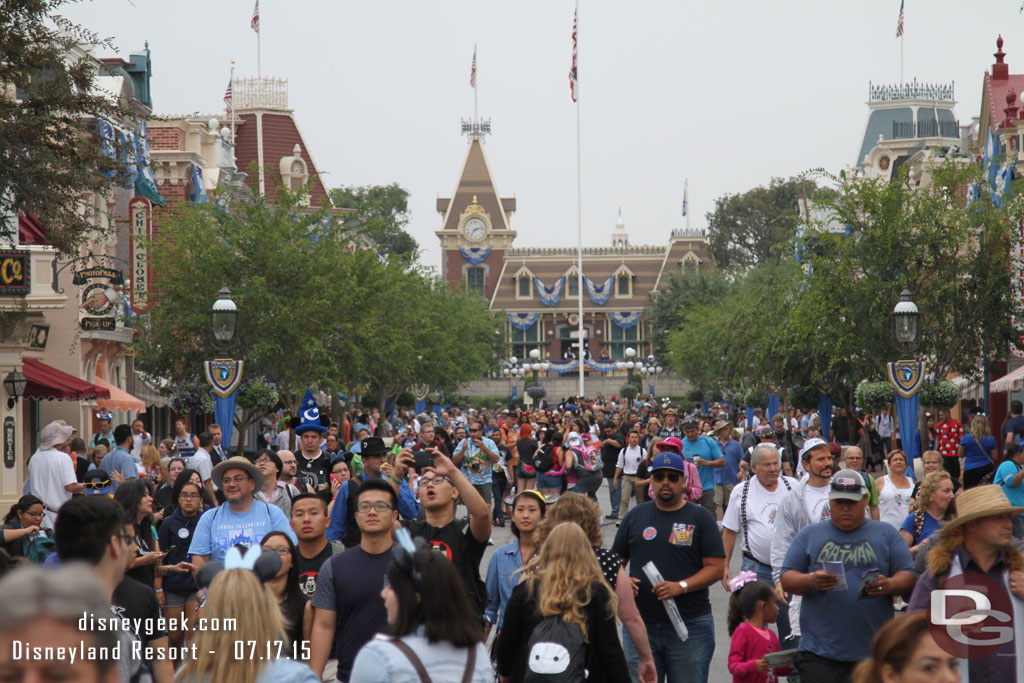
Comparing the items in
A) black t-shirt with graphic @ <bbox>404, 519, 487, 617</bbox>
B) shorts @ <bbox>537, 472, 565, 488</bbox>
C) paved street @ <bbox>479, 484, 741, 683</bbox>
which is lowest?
paved street @ <bbox>479, 484, 741, 683</bbox>

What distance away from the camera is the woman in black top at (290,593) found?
640 centimetres

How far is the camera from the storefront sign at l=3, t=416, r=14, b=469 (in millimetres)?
A: 21750

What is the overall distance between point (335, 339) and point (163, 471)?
1612 centimetres

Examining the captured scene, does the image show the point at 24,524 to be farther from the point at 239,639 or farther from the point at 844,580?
the point at 239,639

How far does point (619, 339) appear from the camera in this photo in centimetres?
10306

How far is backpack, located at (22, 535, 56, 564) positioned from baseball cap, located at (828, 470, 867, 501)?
19.9 ft

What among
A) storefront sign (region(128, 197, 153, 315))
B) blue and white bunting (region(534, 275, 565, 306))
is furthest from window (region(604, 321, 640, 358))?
storefront sign (region(128, 197, 153, 315))

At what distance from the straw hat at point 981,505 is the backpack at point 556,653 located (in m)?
1.64

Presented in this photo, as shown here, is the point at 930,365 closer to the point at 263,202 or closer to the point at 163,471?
the point at 263,202

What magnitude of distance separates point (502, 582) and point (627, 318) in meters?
95.3

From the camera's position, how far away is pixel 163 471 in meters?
14.5

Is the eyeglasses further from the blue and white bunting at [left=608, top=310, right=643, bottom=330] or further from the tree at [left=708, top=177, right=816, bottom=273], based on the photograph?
the blue and white bunting at [left=608, top=310, right=643, bottom=330]

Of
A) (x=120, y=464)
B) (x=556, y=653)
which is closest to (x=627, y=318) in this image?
(x=120, y=464)

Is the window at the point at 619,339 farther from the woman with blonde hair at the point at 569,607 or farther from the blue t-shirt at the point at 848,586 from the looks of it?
the woman with blonde hair at the point at 569,607
